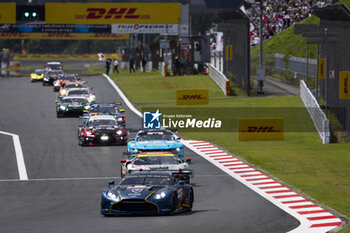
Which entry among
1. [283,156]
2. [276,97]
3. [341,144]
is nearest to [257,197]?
[283,156]

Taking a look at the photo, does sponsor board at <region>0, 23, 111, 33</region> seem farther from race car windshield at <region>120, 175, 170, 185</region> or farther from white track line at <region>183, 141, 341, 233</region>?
race car windshield at <region>120, 175, 170, 185</region>

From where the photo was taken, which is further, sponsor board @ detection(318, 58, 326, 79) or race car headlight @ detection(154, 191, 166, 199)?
sponsor board @ detection(318, 58, 326, 79)

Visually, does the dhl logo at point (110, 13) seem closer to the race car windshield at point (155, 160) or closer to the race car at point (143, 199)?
the race car windshield at point (155, 160)

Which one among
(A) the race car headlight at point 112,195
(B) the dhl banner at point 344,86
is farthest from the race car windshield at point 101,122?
(A) the race car headlight at point 112,195

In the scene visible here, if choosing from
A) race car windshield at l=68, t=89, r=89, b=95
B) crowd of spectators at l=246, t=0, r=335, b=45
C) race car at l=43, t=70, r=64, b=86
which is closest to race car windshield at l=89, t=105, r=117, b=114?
race car windshield at l=68, t=89, r=89, b=95

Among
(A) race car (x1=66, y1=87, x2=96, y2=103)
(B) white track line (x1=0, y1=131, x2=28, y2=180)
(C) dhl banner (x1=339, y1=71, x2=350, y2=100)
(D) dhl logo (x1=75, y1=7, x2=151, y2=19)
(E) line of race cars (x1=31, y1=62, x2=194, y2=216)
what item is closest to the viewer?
(E) line of race cars (x1=31, y1=62, x2=194, y2=216)

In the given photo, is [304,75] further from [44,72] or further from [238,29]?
[44,72]

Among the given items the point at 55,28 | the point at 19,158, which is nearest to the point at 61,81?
the point at 55,28

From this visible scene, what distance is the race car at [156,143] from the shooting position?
1278 inches

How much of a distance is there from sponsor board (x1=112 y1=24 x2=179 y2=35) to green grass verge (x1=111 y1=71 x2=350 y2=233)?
2908 centimetres

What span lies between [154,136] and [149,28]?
61.1m

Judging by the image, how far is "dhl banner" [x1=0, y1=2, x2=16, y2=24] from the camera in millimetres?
87875

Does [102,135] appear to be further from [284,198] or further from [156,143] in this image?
[284,198]

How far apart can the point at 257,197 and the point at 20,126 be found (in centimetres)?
2621
